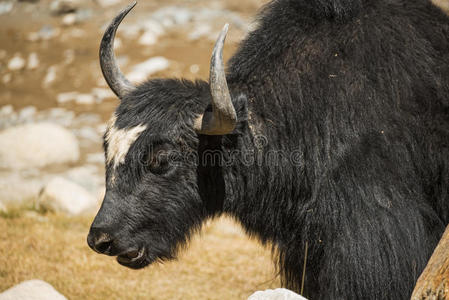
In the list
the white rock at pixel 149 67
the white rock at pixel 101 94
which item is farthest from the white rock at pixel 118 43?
the white rock at pixel 101 94

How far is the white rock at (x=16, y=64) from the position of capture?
13570mm

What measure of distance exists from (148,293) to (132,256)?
1.04 m

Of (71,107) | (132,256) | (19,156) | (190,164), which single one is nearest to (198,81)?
(190,164)

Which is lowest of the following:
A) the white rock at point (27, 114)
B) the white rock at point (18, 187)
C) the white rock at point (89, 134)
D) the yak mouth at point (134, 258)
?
the white rock at point (27, 114)

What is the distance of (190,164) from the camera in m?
3.81

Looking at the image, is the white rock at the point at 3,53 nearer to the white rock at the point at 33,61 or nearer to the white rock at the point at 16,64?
the white rock at the point at 16,64

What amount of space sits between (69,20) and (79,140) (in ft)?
20.2

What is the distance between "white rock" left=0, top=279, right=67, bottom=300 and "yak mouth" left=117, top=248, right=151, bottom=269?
20.6 inches

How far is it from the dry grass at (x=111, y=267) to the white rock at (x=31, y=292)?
628mm

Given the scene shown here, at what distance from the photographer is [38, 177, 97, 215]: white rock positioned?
22.2 ft

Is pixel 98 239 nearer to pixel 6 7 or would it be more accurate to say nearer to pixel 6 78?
pixel 6 78

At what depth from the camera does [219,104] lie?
348cm

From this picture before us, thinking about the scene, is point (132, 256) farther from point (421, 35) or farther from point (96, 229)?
point (421, 35)

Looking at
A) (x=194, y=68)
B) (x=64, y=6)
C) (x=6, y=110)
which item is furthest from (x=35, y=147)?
(x=64, y=6)
